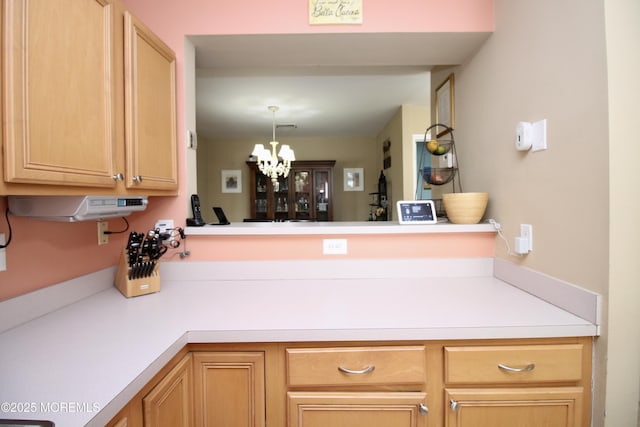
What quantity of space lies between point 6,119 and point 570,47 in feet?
5.38

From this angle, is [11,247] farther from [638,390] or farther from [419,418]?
[638,390]

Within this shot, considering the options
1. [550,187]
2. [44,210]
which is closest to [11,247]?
[44,210]

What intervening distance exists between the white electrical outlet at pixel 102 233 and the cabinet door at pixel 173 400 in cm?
80

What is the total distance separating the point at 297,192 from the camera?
5727 mm

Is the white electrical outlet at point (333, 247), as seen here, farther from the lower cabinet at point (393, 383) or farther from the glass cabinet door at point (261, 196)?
the glass cabinet door at point (261, 196)

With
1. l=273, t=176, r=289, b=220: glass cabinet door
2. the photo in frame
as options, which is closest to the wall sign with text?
l=273, t=176, r=289, b=220: glass cabinet door

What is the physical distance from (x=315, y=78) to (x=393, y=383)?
286 centimetres

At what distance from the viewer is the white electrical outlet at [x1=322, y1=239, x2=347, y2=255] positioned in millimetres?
1585

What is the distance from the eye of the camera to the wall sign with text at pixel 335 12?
1.50m

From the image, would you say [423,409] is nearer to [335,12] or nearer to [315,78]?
[335,12]

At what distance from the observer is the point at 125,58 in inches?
45.5

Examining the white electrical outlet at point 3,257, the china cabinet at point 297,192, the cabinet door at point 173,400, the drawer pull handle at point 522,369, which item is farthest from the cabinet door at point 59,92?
the china cabinet at point 297,192

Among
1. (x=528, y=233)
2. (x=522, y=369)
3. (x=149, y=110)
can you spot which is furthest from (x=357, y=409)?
(x=149, y=110)

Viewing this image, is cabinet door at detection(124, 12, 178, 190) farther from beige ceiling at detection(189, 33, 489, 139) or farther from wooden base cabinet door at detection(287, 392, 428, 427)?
wooden base cabinet door at detection(287, 392, 428, 427)
